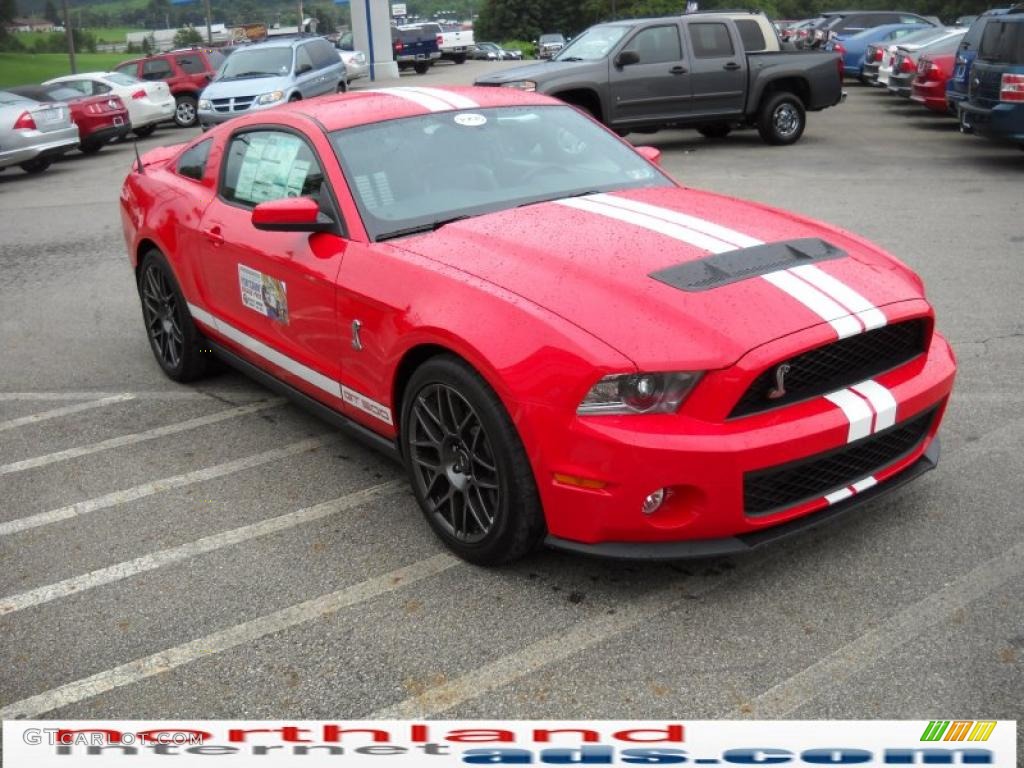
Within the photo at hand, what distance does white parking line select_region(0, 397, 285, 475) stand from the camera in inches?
206

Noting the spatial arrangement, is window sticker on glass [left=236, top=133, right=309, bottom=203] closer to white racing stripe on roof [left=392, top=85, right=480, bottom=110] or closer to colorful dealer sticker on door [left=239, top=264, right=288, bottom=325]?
colorful dealer sticker on door [left=239, top=264, right=288, bottom=325]

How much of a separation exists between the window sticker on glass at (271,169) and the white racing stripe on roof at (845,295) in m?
2.20

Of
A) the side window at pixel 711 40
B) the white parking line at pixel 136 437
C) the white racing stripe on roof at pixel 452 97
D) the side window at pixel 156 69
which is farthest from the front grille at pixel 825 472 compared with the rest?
the side window at pixel 156 69

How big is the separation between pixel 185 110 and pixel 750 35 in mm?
14018

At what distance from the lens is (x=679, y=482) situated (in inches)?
131

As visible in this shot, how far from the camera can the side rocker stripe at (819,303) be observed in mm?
3537

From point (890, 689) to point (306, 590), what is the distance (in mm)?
1913

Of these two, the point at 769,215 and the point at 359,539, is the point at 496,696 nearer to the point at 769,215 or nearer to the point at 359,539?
the point at 359,539

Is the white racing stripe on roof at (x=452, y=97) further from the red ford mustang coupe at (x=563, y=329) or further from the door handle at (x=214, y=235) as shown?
the door handle at (x=214, y=235)

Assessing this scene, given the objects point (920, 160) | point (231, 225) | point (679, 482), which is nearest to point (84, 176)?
point (920, 160)

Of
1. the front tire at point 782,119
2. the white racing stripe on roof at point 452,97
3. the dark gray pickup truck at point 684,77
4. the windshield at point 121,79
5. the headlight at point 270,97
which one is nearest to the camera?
the white racing stripe on roof at point 452,97

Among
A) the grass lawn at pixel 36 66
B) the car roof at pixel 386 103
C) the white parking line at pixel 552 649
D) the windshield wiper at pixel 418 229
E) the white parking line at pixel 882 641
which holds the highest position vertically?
the car roof at pixel 386 103

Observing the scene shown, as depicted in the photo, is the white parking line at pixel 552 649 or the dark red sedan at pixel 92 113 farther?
the dark red sedan at pixel 92 113

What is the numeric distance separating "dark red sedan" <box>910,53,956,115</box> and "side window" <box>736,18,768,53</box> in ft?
8.26
